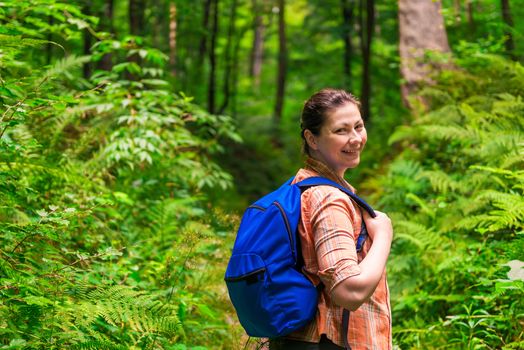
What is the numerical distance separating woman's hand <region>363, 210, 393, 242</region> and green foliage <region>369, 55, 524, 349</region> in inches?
54.2

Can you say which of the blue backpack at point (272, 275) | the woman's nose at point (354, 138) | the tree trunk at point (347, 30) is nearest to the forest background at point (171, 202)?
the blue backpack at point (272, 275)

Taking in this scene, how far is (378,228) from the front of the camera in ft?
8.54

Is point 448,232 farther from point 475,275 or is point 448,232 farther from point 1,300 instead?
point 1,300

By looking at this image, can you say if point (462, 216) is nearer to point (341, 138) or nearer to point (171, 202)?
point (171, 202)

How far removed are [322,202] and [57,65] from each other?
189 inches

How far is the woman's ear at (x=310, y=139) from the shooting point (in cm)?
280

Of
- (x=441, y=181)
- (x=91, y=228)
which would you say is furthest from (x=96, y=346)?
(x=441, y=181)

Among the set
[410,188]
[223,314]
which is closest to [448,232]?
[410,188]

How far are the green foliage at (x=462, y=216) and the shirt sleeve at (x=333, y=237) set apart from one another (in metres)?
1.64

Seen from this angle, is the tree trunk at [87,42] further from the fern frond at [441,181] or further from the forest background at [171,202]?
the fern frond at [441,181]

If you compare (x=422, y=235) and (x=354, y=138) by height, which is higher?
(x=354, y=138)

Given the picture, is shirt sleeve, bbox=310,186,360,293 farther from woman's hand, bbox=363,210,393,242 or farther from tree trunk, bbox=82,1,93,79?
tree trunk, bbox=82,1,93,79

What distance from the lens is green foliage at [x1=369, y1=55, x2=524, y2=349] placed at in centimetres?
462

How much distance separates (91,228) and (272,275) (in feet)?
9.78
